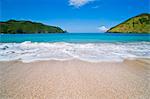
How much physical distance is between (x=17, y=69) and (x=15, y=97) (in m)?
2.07

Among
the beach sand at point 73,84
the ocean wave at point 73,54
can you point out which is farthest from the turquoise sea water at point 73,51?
the beach sand at point 73,84

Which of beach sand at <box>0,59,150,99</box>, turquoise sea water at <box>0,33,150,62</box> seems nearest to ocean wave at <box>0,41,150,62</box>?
turquoise sea water at <box>0,33,150,62</box>

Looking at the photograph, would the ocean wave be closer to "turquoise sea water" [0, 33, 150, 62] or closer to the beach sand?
"turquoise sea water" [0, 33, 150, 62]

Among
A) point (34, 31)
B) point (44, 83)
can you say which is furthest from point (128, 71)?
point (34, 31)

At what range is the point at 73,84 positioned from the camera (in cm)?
358

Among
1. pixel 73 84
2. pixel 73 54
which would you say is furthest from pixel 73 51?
pixel 73 84

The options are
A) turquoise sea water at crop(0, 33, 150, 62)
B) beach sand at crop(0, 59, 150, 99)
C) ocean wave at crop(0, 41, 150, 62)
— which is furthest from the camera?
turquoise sea water at crop(0, 33, 150, 62)

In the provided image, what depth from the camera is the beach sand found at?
3035 millimetres

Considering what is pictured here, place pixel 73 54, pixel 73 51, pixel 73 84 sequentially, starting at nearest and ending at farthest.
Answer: pixel 73 84, pixel 73 54, pixel 73 51

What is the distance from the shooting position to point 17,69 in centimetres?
494

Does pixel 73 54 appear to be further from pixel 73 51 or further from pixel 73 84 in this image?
pixel 73 84

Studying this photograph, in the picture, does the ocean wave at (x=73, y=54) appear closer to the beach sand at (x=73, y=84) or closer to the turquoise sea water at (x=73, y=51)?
the turquoise sea water at (x=73, y=51)

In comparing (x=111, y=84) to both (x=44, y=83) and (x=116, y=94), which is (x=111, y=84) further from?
(x=44, y=83)

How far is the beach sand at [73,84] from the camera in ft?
9.96
